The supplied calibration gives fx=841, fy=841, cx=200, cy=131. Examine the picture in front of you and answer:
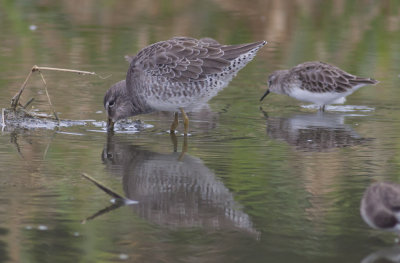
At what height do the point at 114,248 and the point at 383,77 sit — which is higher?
the point at 383,77

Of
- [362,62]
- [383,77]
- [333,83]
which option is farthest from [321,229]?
[362,62]

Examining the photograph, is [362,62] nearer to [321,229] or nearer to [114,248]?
[321,229]

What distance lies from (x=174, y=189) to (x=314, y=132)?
11.4 feet

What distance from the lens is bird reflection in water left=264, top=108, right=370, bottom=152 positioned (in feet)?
35.0

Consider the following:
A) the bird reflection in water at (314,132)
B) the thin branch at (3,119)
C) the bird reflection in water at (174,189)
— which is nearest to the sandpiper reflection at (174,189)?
the bird reflection in water at (174,189)

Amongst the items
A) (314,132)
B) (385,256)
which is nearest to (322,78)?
(314,132)

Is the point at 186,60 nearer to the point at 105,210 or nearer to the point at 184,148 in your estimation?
the point at 184,148

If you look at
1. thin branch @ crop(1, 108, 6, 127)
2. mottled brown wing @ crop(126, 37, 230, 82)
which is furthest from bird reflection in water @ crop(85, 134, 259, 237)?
thin branch @ crop(1, 108, 6, 127)

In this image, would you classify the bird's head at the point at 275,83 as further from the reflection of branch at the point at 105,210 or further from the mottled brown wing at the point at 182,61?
the reflection of branch at the point at 105,210

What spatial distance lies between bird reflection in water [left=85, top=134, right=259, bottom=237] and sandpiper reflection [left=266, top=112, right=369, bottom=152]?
1.53 metres

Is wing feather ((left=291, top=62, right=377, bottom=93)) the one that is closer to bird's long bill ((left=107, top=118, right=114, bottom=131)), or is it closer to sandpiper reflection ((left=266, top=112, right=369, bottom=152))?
sandpiper reflection ((left=266, top=112, right=369, bottom=152))

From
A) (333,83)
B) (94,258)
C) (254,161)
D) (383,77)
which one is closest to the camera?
(94,258)

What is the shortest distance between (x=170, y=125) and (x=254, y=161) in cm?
253

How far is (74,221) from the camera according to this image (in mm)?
7477
